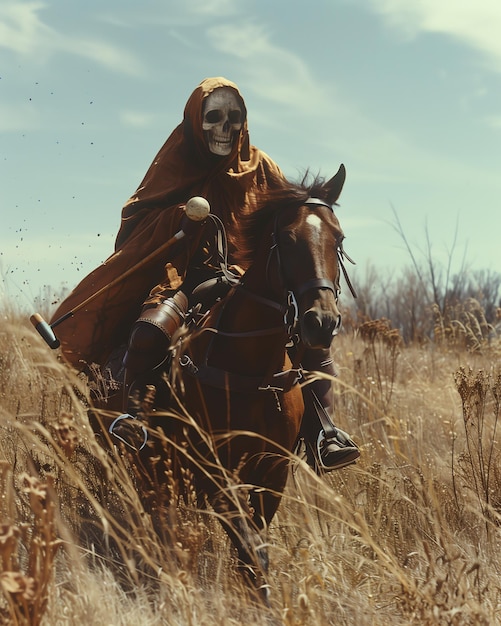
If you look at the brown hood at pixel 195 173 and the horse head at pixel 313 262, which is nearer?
the horse head at pixel 313 262

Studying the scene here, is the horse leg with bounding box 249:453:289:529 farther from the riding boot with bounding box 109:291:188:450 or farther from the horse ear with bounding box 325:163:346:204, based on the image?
the horse ear with bounding box 325:163:346:204

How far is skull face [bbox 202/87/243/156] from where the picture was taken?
207 inches

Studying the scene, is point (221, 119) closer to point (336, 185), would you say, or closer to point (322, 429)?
point (336, 185)

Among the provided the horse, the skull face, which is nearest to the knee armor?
the horse

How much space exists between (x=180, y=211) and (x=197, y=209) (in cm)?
59

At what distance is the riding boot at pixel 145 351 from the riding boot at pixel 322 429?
0.78 metres

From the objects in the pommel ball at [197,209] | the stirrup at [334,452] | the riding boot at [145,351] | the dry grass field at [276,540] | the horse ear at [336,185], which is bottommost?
the dry grass field at [276,540]

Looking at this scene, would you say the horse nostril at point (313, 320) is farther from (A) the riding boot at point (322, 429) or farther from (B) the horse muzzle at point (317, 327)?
(A) the riding boot at point (322, 429)

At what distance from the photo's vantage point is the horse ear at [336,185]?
437 centimetres

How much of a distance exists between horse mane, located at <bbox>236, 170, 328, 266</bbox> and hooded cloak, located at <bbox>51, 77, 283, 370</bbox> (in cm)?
63

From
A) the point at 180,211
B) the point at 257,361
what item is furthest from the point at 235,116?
the point at 257,361

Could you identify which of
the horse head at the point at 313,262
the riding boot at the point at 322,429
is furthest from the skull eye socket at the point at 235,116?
the riding boot at the point at 322,429

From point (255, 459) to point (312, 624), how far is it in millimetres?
1243

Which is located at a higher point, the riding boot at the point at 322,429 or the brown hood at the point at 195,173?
the brown hood at the point at 195,173
